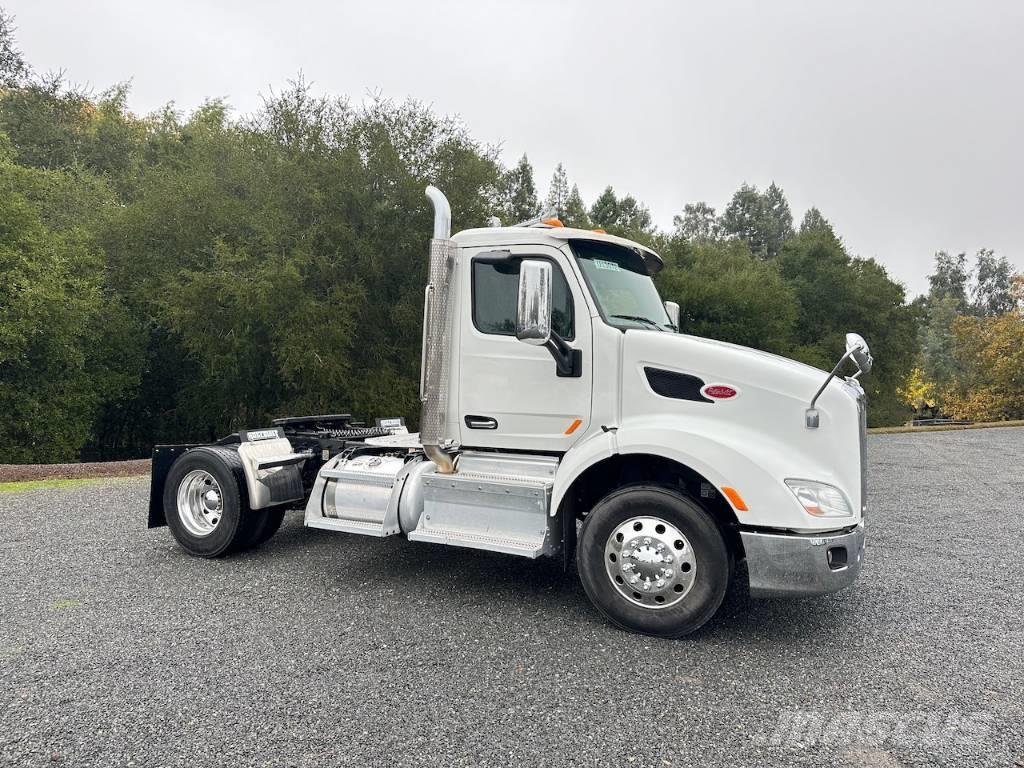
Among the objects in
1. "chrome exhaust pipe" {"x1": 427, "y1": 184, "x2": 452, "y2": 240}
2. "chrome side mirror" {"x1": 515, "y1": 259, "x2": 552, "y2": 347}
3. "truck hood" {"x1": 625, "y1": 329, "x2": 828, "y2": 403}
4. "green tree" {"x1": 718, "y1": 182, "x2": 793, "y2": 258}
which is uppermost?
"green tree" {"x1": 718, "y1": 182, "x2": 793, "y2": 258}

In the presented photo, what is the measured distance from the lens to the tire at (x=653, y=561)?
3.92 metres

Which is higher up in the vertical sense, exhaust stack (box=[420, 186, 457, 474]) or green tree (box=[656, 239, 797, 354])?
green tree (box=[656, 239, 797, 354])

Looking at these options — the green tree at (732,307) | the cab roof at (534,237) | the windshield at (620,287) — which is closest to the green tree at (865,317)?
the green tree at (732,307)

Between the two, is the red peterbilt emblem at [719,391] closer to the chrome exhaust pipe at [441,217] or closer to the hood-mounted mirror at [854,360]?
the hood-mounted mirror at [854,360]

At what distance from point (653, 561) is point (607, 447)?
0.75m

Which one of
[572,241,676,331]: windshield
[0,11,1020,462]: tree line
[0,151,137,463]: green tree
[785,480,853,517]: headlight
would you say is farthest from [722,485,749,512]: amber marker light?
[0,151,137,463]: green tree

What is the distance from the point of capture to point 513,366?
4.64 meters

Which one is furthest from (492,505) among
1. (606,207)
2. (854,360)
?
(606,207)

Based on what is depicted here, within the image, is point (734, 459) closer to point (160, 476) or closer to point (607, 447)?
point (607, 447)

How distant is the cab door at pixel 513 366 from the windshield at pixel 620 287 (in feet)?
0.46

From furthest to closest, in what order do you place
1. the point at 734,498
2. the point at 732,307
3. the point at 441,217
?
the point at 732,307
the point at 441,217
the point at 734,498

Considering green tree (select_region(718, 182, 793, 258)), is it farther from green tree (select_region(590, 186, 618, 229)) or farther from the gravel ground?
the gravel ground

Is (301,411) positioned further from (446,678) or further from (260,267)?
(446,678)

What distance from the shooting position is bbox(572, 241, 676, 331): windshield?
4.54 m
